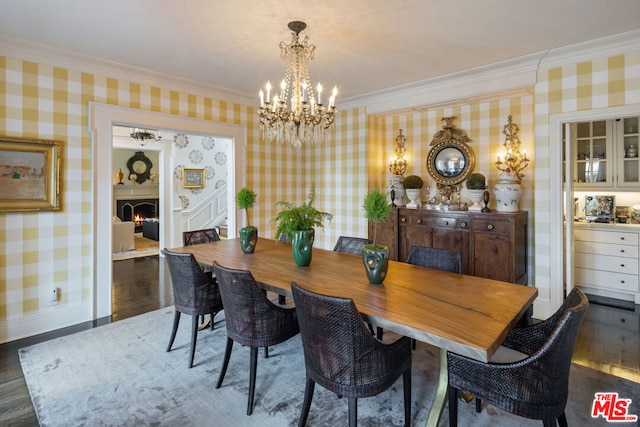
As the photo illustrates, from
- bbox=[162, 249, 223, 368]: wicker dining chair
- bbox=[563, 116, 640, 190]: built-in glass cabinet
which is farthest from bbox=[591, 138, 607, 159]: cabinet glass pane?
bbox=[162, 249, 223, 368]: wicker dining chair

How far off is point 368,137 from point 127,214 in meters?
Answer: 8.12

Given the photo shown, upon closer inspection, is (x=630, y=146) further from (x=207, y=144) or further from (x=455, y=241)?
(x=207, y=144)

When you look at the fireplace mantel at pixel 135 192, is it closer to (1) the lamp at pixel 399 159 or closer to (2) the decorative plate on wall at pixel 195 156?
(2) the decorative plate on wall at pixel 195 156

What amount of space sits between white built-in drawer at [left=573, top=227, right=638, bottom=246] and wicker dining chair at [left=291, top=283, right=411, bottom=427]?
3.72 meters

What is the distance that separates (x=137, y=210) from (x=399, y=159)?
8358 millimetres

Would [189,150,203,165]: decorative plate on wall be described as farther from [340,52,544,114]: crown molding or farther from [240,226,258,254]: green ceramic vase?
[240,226,258,254]: green ceramic vase

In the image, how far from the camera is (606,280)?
3.91m

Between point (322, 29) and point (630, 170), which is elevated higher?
point (322, 29)

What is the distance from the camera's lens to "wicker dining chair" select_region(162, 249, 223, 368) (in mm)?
2418

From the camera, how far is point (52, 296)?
10.3 feet

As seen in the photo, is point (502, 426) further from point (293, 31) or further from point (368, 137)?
point (368, 137)

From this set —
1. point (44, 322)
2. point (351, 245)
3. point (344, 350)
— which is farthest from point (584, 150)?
point (44, 322)

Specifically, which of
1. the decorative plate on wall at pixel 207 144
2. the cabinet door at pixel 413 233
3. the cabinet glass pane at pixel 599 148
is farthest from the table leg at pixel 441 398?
the decorative plate on wall at pixel 207 144

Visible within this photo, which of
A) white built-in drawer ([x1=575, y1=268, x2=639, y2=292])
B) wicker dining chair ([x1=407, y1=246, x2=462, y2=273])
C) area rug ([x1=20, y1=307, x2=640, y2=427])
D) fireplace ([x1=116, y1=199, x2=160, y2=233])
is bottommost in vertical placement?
area rug ([x1=20, y1=307, x2=640, y2=427])
